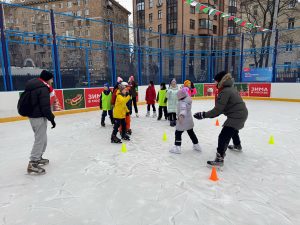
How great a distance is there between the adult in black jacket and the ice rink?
314 mm

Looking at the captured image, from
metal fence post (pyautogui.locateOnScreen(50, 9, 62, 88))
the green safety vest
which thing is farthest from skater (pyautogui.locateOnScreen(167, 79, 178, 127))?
metal fence post (pyautogui.locateOnScreen(50, 9, 62, 88))

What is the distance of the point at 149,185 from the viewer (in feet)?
10.5

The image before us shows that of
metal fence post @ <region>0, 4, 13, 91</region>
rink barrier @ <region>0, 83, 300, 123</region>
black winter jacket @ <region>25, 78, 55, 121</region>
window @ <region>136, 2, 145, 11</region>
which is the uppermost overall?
window @ <region>136, 2, 145, 11</region>

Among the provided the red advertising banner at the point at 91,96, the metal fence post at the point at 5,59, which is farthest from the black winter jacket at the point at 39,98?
the red advertising banner at the point at 91,96

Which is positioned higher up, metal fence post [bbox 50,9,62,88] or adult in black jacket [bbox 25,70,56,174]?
metal fence post [bbox 50,9,62,88]

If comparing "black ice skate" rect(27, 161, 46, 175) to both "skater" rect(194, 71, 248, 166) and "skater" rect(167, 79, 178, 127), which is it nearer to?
"skater" rect(194, 71, 248, 166)

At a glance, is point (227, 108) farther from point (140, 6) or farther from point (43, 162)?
point (140, 6)

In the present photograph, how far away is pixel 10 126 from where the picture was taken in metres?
7.58

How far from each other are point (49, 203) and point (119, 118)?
269 centimetres

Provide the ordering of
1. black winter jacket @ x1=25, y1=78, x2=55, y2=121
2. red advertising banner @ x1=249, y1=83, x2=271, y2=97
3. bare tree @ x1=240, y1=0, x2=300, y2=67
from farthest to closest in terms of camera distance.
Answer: bare tree @ x1=240, y1=0, x2=300, y2=67
red advertising banner @ x1=249, y1=83, x2=271, y2=97
black winter jacket @ x1=25, y1=78, x2=55, y2=121

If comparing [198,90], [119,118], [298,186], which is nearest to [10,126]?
[119,118]

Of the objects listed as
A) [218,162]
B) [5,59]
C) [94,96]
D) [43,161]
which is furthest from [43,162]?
[94,96]

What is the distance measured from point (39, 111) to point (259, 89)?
14.5 meters

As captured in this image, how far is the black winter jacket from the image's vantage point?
3354 mm
